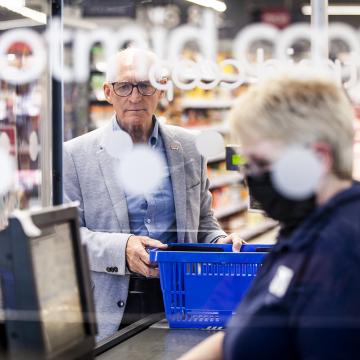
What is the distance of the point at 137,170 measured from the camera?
349 cm

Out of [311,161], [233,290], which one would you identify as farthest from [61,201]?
[311,161]

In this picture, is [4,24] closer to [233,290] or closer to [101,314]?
[101,314]

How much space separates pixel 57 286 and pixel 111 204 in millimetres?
1339

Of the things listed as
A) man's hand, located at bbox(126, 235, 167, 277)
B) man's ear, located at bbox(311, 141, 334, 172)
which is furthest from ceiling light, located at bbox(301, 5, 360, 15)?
man's ear, located at bbox(311, 141, 334, 172)

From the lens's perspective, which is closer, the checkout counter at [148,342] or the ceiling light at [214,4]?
the checkout counter at [148,342]

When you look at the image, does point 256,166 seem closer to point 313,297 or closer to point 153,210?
point 313,297

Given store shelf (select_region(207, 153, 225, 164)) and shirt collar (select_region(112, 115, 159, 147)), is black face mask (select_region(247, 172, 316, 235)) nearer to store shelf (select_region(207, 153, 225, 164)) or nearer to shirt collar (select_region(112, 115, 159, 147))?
shirt collar (select_region(112, 115, 159, 147))

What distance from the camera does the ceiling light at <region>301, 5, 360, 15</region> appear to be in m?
3.20

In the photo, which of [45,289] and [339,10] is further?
[339,10]

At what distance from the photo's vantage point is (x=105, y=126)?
135 inches

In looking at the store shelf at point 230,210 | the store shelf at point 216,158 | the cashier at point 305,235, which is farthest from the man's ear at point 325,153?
the store shelf at point 230,210

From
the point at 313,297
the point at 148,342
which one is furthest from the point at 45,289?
the point at 148,342

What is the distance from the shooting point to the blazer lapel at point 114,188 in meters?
3.31

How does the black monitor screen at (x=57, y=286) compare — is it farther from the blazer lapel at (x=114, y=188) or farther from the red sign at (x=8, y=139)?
the red sign at (x=8, y=139)
